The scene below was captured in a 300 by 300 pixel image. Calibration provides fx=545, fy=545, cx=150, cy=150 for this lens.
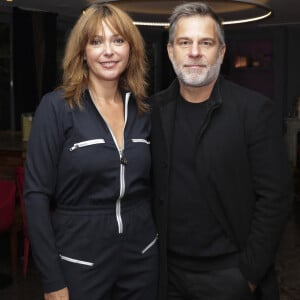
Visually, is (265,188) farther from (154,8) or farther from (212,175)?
(154,8)

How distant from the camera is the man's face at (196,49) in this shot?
1.81m

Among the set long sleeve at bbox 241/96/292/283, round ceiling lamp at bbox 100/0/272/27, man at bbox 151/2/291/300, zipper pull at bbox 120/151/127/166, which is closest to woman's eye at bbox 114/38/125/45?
man at bbox 151/2/291/300

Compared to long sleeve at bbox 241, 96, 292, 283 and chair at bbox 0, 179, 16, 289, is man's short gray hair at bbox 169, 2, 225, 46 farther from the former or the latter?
chair at bbox 0, 179, 16, 289

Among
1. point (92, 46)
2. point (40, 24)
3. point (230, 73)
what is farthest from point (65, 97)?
point (230, 73)

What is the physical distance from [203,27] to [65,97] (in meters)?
0.51

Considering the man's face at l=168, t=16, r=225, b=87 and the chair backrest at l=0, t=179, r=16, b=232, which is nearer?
the man's face at l=168, t=16, r=225, b=87

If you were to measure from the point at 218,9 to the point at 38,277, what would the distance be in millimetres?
4655

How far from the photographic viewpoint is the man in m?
1.81

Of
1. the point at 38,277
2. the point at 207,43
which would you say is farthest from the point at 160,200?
the point at 38,277

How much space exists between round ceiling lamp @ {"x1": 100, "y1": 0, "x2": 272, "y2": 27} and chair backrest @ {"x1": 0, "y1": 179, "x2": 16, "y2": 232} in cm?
270

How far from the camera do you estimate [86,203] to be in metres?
1.78

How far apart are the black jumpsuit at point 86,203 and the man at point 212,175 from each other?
0.10 meters

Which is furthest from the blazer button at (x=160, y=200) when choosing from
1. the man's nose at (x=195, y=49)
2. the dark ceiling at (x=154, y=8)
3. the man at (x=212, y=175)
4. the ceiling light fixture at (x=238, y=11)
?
the dark ceiling at (x=154, y=8)

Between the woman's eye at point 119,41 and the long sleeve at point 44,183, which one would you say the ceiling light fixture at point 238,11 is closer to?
the woman's eye at point 119,41
